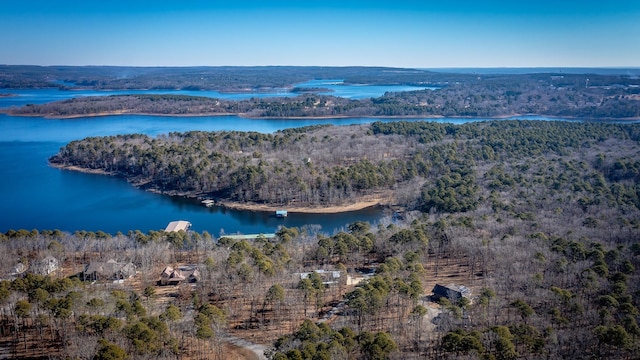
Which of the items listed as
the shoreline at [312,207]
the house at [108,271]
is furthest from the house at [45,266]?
the shoreline at [312,207]

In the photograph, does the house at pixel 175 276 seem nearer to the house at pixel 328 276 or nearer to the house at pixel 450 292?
the house at pixel 328 276

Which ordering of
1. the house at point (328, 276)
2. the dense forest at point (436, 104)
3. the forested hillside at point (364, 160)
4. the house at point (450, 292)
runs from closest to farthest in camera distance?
1. the house at point (450, 292)
2. the house at point (328, 276)
3. the forested hillside at point (364, 160)
4. the dense forest at point (436, 104)

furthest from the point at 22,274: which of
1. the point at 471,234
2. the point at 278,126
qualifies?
the point at 278,126

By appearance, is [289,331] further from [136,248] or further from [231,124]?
[231,124]

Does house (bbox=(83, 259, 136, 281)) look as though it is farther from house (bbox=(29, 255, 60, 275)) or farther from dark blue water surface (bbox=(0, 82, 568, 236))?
dark blue water surface (bbox=(0, 82, 568, 236))

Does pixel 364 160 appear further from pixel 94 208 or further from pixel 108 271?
pixel 108 271
